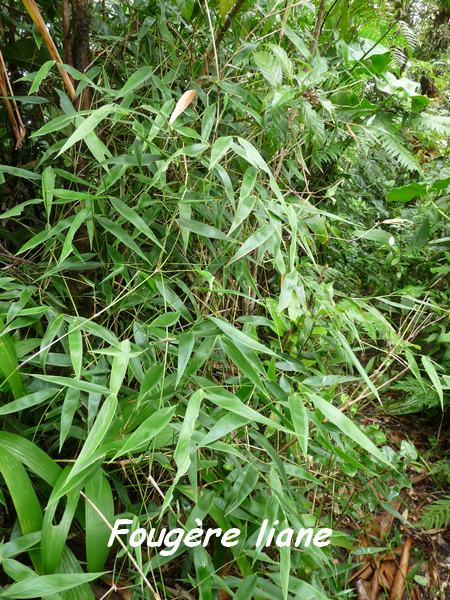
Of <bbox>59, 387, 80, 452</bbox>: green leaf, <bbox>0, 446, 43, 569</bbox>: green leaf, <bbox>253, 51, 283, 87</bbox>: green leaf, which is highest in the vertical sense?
<bbox>253, 51, 283, 87</bbox>: green leaf

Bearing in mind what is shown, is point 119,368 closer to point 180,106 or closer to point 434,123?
point 180,106

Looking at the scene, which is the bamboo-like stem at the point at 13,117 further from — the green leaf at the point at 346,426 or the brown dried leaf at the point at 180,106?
the green leaf at the point at 346,426

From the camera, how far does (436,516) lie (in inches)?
42.9

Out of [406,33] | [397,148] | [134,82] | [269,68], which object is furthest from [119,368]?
[406,33]

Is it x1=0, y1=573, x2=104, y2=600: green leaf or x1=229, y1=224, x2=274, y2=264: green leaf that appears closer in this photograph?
x1=0, y1=573, x2=104, y2=600: green leaf

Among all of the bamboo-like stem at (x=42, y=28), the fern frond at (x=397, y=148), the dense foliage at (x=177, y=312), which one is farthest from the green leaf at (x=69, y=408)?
the fern frond at (x=397, y=148)

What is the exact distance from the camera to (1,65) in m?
0.77

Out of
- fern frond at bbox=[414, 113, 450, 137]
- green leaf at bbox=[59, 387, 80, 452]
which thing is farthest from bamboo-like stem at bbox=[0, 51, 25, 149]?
fern frond at bbox=[414, 113, 450, 137]

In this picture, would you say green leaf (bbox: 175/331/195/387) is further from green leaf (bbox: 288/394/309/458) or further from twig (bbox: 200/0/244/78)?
twig (bbox: 200/0/244/78)

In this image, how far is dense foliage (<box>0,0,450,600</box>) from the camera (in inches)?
21.5

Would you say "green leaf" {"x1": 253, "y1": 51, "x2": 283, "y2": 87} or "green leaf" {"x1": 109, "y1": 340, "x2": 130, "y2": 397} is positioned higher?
"green leaf" {"x1": 253, "y1": 51, "x2": 283, "y2": 87}

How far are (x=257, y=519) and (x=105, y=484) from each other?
240mm

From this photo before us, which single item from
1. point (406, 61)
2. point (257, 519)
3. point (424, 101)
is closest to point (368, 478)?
point (257, 519)

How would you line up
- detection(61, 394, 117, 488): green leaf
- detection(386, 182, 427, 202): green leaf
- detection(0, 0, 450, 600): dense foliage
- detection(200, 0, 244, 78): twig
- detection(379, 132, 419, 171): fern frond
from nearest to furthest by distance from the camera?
1. detection(61, 394, 117, 488): green leaf
2. detection(0, 0, 450, 600): dense foliage
3. detection(200, 0, 244, 78): twig
4. detection(379, 132, 419, 171): fern frond
5. detection(386, 182, 427, 202): green leaf
